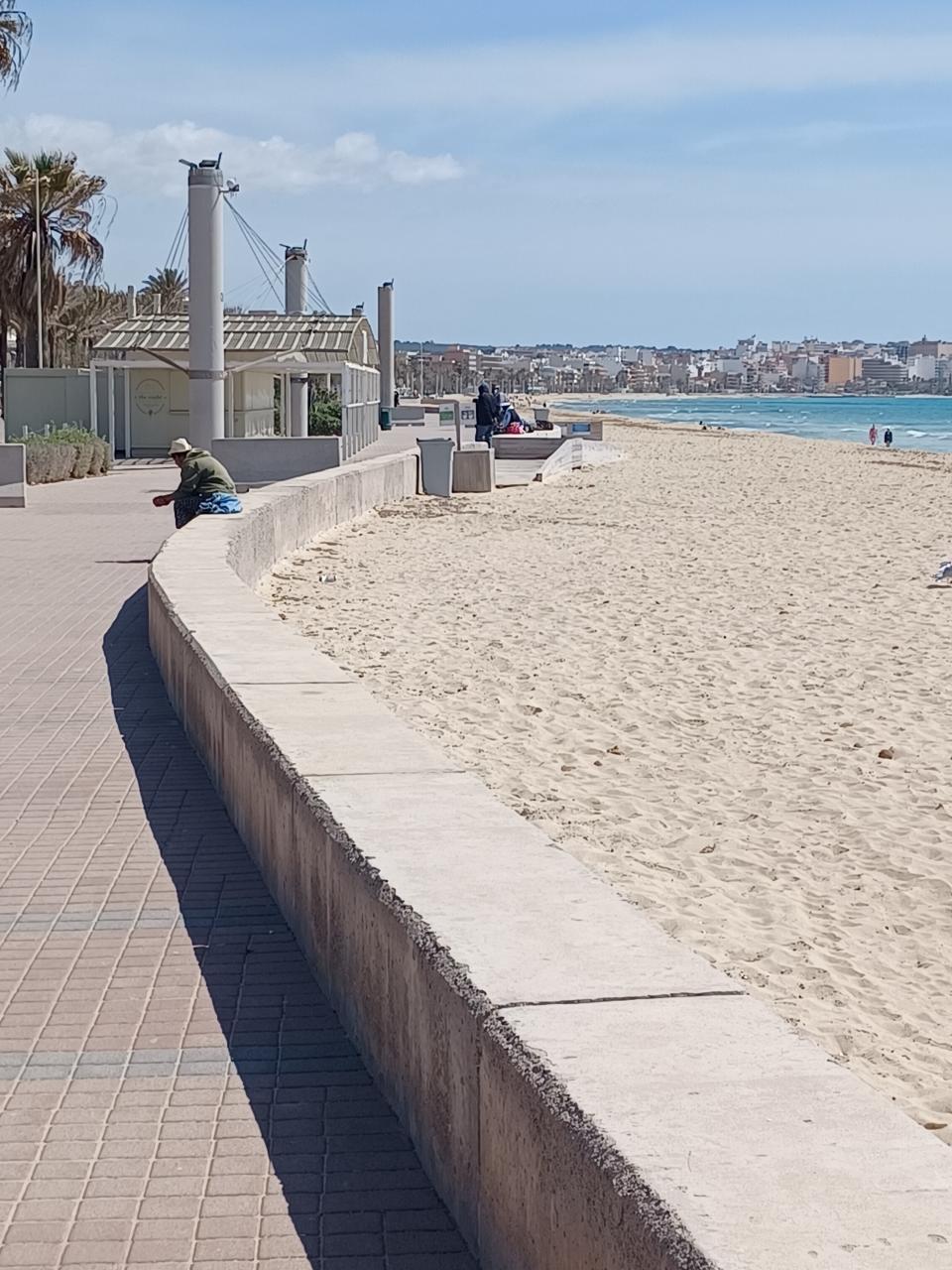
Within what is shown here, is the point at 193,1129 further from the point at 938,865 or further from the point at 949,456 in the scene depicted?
the point at 949,456

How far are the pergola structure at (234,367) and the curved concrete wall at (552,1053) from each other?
89.5 feet

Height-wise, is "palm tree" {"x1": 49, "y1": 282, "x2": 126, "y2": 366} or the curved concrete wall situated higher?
"palm tree" {"x1": 49, "y1": 282, "x2": 126, "y2": 366}

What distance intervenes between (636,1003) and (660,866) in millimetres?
3713

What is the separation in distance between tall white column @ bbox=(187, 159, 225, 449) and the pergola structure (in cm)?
446

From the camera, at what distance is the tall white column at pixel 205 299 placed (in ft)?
86.0

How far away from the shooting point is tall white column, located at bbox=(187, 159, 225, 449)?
86.0 ft

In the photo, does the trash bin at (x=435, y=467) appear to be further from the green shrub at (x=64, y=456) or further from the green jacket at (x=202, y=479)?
the green jacket at (x=202, y=479)

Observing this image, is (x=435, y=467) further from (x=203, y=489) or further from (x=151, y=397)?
(x=203, y=489)

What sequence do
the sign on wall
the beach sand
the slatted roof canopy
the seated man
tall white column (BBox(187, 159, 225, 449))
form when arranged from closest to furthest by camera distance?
the beach sand
the seated man
tall white column (BBox(187, 159, 225, 449))
the slatted roof canopy
the sign on wall

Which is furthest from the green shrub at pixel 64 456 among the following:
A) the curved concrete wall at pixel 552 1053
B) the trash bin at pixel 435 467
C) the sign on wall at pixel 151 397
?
the curved concrete wall at pixel 552 1053

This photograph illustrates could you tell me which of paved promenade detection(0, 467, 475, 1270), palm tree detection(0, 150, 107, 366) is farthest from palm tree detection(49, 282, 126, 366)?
paved promenade detection(0, 467, 475, 1270)

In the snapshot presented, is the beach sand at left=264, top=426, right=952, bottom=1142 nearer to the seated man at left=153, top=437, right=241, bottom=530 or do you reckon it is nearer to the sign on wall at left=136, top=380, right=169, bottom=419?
the seated man at left=153, top=437, right=241, bottom=530

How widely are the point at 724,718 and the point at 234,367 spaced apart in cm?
2320

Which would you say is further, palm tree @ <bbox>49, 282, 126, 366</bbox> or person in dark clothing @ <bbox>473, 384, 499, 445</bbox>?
palm tree @ <bbox>49, 282, 126, 366</bbox>
